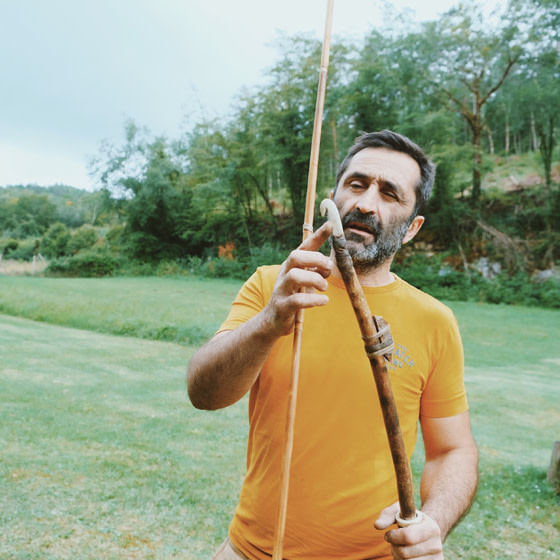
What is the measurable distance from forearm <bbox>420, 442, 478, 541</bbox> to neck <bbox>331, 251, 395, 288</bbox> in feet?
2.19

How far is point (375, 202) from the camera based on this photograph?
1908mm

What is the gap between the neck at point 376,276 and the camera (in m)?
1.99

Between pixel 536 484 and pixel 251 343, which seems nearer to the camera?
pixel 251 343

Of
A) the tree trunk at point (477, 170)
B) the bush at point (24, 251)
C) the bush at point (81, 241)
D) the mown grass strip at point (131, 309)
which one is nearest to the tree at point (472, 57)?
the tree trunk at point (477, 170)

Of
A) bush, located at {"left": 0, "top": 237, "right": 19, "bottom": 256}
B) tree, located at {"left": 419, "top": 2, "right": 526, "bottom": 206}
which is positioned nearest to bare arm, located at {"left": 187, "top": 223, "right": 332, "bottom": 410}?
tree, located at {"left": 419, "top": 2, "right": 526, "bottom": 206}

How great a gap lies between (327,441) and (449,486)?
431 millimetres

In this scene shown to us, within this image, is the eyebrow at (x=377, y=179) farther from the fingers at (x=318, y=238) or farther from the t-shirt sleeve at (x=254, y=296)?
the fingers at (x=318, y=238)

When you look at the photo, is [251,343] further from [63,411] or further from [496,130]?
[496,130]

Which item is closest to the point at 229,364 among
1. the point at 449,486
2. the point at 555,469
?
the point at 449,486

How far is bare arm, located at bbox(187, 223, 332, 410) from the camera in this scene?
52.5 inches

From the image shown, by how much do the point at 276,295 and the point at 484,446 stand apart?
6.44 metres

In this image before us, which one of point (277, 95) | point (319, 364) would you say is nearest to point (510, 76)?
point (277, 95)

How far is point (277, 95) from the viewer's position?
32.0 metres

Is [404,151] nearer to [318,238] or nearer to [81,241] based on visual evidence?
[318,238]
